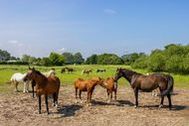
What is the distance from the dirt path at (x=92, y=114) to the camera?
48.9 ft

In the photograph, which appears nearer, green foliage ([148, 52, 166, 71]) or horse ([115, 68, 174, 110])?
horse ([115, 68, 174, 110])

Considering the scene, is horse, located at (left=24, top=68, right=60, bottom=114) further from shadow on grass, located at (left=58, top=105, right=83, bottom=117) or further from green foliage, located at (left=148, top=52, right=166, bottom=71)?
green foliage, located at (left=148, top=52, right=166, bottom=71)

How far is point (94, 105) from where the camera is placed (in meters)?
18.9

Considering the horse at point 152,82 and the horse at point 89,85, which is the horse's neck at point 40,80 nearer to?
the horse at point 89,85

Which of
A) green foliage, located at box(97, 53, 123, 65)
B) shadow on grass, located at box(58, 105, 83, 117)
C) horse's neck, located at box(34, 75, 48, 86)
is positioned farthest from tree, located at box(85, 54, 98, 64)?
horse's neck, located at box(34, 75, 48, 86)

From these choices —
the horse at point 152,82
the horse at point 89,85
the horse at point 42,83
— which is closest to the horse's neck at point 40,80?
the horse at point 42,83

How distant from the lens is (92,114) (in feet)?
54.3

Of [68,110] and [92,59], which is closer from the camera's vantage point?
[68,110]

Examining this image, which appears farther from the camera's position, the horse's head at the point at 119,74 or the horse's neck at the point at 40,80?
the horse's head at the point at 119,74

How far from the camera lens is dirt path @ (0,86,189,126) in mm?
14891

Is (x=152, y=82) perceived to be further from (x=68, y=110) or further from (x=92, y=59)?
(x=92, y=59)

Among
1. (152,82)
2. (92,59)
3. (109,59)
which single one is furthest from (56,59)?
(152,82)

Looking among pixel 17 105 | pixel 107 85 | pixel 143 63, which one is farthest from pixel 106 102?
pixel 143 63

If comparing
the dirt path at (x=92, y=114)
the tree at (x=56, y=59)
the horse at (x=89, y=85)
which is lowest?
the dirt path at (x=92, y=114)
